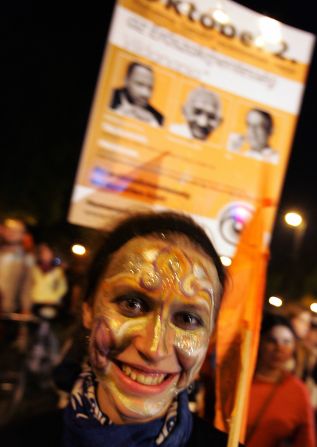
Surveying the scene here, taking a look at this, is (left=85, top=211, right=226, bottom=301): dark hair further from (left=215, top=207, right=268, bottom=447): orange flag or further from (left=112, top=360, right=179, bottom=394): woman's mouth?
(left=112, top=360, right=179, bottom=394): woman's mouth

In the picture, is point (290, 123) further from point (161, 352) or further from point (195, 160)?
point (161, 352)

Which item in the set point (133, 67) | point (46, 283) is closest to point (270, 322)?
point (133, 67)

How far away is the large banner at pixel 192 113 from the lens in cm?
253

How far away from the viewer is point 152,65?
2.57 meters

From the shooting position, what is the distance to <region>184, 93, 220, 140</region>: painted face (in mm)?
2643

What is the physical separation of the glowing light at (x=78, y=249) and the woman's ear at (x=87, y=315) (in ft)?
0.68

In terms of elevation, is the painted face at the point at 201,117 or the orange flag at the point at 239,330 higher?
the painted face at the point at 201,117

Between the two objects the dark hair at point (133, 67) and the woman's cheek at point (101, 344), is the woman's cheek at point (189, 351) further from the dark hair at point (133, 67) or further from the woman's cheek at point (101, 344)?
the dark hair at point (133, 67)

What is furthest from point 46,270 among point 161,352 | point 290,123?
point 161,352

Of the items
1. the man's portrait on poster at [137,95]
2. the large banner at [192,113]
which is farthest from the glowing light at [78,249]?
the man's portrait on poster at [137,95]

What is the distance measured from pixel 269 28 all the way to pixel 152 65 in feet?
2.26

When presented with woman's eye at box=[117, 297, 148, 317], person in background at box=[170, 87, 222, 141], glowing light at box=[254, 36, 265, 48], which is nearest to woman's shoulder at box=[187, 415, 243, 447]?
woman's eye at box=[117, 297, 148, 317]

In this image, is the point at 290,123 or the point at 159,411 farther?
the point at 290,123

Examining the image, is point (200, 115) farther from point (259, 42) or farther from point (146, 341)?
point (146, 341)
